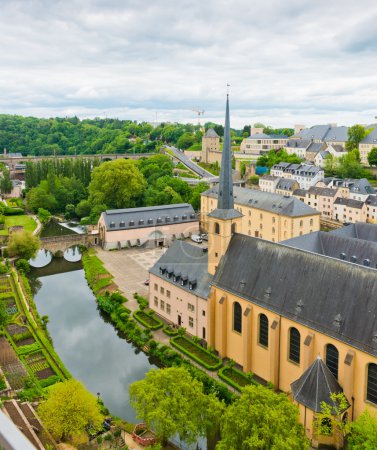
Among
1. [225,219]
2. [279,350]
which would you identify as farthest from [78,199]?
[279,350]

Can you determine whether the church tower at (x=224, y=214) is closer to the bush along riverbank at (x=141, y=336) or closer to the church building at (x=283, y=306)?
the church building at (x=283, y=306)

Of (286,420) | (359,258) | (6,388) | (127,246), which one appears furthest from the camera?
(127,246)

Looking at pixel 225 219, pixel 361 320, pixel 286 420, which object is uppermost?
pixel 225 219

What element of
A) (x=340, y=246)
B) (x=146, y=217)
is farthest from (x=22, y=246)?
(x=340, y=246)

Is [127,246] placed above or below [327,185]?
below

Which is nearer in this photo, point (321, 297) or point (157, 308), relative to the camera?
point (321, 297)

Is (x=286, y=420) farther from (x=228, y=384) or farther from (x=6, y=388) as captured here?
(x=6, y=388)

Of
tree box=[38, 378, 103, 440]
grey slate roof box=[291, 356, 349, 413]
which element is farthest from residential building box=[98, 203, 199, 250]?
grey slate roof box=[291, 356, 349, 413]
